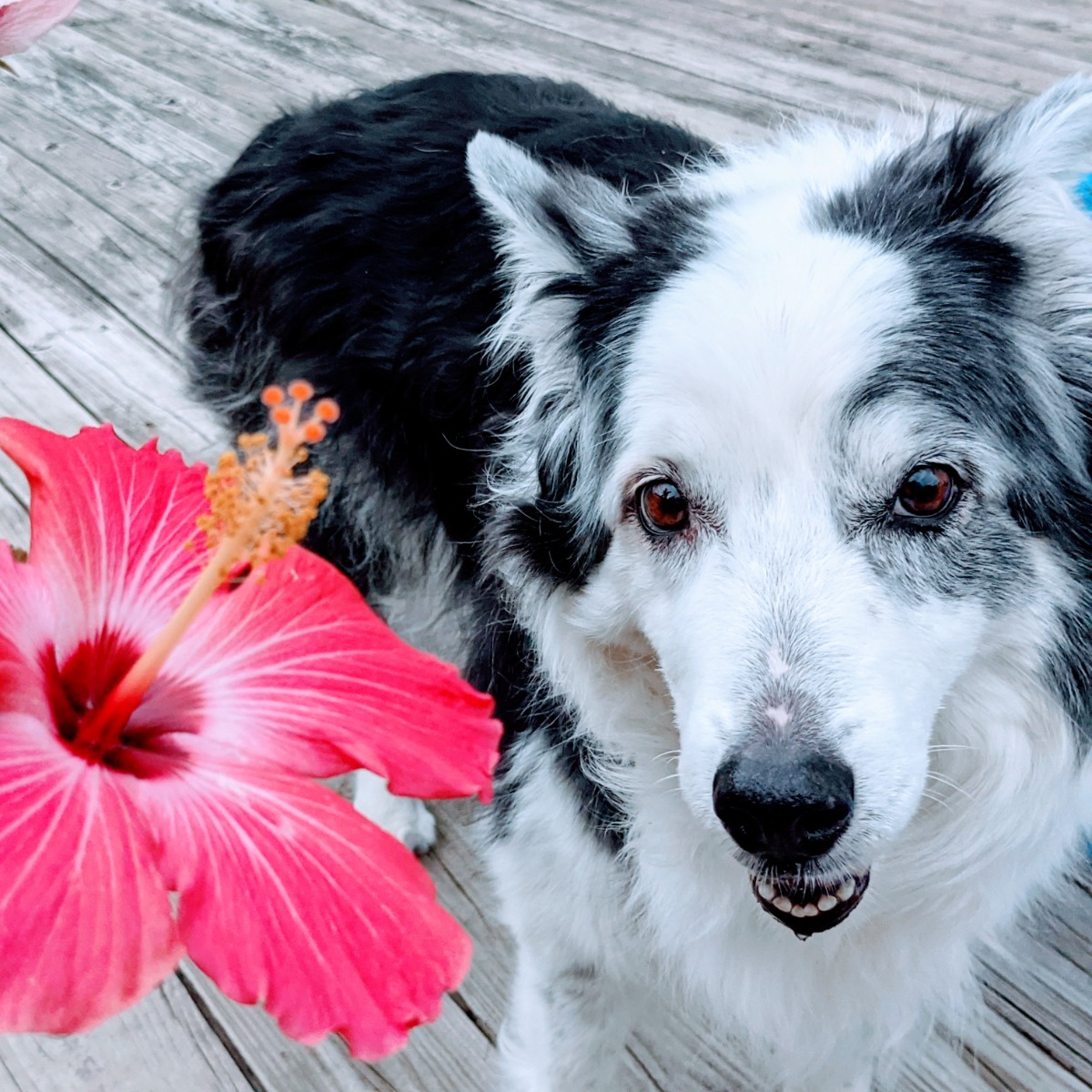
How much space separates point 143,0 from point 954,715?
534 cm

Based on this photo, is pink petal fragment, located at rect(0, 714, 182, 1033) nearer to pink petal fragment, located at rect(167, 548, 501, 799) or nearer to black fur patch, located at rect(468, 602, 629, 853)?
pink petal fragment, located at rect(167, 548, 501, 799)

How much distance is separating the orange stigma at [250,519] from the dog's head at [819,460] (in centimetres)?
89

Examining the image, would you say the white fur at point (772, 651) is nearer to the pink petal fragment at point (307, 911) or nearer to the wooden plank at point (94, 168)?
the pink petal fragment at point (307, 911)

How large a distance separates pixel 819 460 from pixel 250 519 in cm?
101

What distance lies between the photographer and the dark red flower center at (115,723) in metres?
0.28

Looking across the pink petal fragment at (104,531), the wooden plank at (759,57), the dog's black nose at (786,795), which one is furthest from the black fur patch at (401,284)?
the wooden plank at (759,57)

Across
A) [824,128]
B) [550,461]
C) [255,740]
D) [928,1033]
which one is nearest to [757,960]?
[928,1033]

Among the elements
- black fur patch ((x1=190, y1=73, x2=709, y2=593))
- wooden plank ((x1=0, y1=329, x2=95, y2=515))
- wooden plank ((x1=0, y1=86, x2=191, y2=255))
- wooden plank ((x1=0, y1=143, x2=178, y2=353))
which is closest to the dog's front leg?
black fur patch ((x1=190, y1=73, x2=709, y2=593))

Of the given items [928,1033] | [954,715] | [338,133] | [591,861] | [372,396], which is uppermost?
[338,133]

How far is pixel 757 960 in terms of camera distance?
64.8 inches

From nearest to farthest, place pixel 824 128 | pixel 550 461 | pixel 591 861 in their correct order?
pixel 550 461 < pixel 591 861 < pixel 824 128

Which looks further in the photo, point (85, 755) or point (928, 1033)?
point (928, 1033)

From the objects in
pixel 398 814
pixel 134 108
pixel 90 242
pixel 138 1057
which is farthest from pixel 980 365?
pixel 134 108

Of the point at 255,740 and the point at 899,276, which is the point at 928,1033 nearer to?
the point at 899,276
